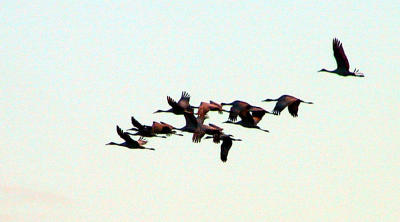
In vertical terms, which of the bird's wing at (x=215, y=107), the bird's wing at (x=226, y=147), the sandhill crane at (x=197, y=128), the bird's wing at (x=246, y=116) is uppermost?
the bird's wing at (x=215, y=107)

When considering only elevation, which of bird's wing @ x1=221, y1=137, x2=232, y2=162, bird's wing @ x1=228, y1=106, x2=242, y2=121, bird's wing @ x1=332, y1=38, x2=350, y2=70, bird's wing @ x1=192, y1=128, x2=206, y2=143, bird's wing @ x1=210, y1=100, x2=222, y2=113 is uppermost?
bird's wing @ x1=332, y1=38, x2=350, y2=70

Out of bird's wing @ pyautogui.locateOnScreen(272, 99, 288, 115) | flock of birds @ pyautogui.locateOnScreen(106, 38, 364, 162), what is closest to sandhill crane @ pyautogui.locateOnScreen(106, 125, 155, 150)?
flock of birds @ pyautogui.locateOnScreen(106, 38, 364, 162)

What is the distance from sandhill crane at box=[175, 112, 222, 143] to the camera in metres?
70.3

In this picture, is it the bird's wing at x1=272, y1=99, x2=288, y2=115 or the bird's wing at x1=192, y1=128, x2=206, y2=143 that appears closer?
the bird's wing at x1=272, y1=99, x2=288, y2=115

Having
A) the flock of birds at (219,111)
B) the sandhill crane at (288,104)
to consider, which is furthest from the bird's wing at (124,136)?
the sandhill crane at (288,104)

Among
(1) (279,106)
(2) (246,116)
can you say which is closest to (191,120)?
(2) (246,116)

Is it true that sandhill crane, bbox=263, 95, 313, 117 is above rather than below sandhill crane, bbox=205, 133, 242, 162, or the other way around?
above

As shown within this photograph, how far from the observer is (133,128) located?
7731 centimetres

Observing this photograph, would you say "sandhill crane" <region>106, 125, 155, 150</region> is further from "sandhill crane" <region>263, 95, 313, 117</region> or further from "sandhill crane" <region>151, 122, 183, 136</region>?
"sandhill crane" <region>263, 95, 313, 117</region>

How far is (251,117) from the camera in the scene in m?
73.8

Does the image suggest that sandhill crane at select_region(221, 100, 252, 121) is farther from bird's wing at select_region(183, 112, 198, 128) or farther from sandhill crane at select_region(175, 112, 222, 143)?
bird's wing at select_region(183, 112, 198, 128)

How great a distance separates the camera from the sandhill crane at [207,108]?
233ft

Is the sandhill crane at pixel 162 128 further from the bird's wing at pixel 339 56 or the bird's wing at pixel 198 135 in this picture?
the bird's wing at pixel 339 56

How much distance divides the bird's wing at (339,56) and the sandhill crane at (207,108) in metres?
7.95
